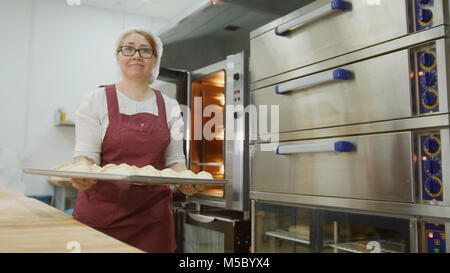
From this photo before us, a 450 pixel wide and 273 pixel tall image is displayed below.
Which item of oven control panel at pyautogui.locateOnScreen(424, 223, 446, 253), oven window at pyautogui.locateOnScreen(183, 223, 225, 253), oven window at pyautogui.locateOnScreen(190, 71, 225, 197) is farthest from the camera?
oven window at pyautogui.locateOnScreen(190, 71, 225, 197)

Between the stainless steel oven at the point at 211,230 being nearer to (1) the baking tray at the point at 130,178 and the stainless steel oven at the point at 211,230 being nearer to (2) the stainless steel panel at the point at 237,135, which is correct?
(2) the stainless steel panel at the point at 237,135

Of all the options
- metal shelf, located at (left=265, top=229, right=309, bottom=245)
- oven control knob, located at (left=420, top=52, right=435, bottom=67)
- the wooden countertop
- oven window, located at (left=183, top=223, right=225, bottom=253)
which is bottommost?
oven window, located at (left=183, top=223, right=225, bottom=253)

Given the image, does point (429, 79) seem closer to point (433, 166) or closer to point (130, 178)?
point (433, 166)

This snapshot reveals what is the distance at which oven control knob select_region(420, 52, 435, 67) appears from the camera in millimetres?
984

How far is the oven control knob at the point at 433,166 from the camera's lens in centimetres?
96

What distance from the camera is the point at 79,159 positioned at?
1142 millimetres

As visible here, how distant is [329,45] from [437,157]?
531 mm

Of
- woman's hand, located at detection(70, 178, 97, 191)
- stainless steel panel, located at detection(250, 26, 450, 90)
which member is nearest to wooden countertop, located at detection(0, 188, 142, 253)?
woman's hand, located at detection(70, 178, 97, 191)

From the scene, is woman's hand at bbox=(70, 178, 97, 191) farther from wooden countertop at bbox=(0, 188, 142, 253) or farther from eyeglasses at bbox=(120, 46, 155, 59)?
eyeglasses at bbox=(120, 46, 155, 59)

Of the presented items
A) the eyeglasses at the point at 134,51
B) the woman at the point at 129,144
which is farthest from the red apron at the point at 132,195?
the eyeglasses at the point at 134,51

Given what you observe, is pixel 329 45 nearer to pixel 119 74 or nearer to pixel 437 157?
pixel 437 157

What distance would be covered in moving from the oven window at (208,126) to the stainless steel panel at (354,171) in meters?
0.55

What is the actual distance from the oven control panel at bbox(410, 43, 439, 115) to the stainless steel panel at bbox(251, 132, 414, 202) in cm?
9

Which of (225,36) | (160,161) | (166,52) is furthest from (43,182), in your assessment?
(160,161)
